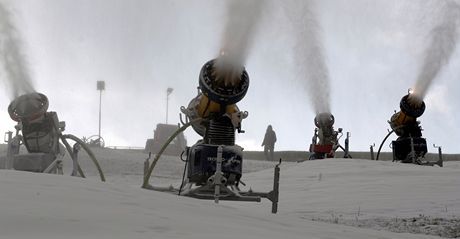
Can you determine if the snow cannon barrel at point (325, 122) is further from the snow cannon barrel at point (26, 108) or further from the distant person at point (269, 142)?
the snow cannon barrel at point (26, 108)

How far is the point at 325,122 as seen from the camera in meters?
17.1

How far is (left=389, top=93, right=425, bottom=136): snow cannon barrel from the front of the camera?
17.5 meters

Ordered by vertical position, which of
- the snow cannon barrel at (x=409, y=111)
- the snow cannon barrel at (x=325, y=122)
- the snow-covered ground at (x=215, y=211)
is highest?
the snow cannon barrel at (x=409, y=111)

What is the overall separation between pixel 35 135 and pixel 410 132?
11.2 meters

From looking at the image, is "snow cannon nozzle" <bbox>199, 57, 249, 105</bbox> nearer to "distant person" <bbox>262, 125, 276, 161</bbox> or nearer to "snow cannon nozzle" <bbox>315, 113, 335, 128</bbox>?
"snow cannon nozzle" <bbox>315, 113, 335, 128</bbox>

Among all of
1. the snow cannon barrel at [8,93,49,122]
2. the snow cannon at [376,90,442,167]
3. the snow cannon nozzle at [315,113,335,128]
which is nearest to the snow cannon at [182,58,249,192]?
the snow cannon barrel at [8,93,49,122]

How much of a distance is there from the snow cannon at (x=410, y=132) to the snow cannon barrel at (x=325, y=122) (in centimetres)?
209

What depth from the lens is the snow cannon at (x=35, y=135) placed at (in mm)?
10578

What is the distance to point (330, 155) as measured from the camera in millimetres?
17750

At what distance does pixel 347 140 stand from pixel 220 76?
966cm

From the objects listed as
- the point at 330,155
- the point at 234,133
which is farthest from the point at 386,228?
the point at 330,155

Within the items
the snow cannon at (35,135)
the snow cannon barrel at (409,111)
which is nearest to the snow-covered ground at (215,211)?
the snow cannon at (35,135)

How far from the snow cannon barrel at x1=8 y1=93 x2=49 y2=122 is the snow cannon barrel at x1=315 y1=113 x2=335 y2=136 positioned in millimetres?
8798

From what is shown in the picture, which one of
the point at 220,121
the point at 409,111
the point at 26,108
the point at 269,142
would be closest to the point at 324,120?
the point at 409,111
